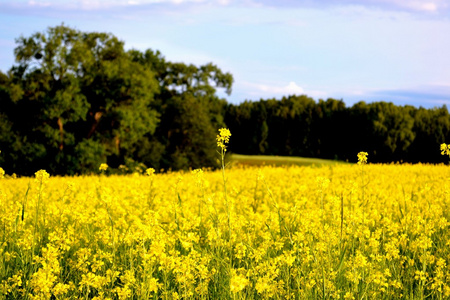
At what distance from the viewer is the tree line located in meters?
33.3

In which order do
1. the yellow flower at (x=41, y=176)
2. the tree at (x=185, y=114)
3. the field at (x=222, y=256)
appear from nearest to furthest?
the field at (x=222, y=256) → the yellow flower at (x=41, y=176) → the tree at (x=185, y=114)

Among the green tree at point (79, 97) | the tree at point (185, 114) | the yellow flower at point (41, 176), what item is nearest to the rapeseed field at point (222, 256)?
the yellow flower at point (41, 176)

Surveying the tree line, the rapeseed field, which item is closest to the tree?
the tree line

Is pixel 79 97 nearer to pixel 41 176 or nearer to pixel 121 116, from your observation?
pixel 121 116

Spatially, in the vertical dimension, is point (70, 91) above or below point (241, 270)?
above

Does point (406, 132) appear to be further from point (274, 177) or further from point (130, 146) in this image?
point (274, 177)

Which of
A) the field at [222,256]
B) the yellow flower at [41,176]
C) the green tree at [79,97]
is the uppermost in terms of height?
the green tree at [79,97]

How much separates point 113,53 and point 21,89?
758cm

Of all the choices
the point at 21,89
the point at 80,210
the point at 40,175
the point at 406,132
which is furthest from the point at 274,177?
the point at 406,132

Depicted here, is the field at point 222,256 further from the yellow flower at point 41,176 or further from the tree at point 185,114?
the tree at point 185,114

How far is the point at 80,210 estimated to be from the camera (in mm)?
7172

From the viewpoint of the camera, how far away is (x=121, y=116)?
33.7m

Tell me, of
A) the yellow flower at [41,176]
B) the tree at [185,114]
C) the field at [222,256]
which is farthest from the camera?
the tree at [185,114]

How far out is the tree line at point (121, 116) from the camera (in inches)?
1310
